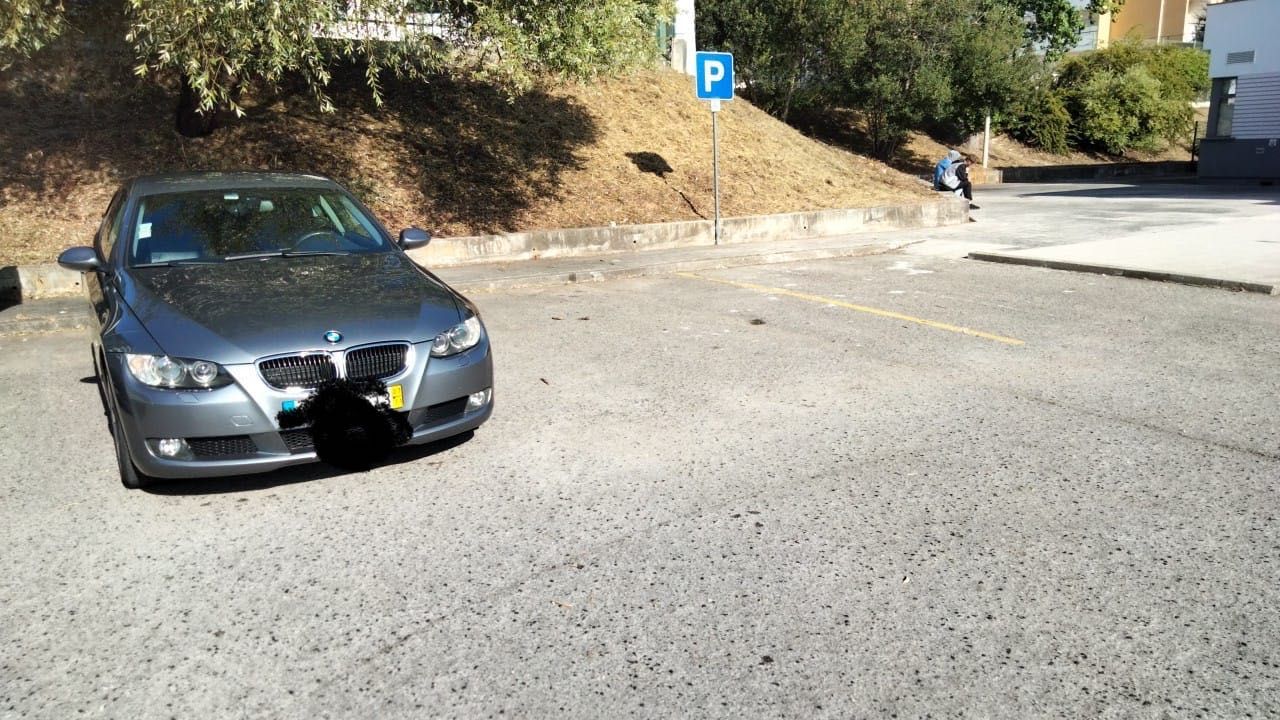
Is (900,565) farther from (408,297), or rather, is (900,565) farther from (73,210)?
(73,210)

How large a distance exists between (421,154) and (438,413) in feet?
35.8

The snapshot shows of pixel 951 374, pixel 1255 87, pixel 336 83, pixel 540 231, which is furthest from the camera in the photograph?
pixel 1255 87

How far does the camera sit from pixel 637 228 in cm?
1370

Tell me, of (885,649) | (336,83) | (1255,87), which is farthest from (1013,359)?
(1255,87)

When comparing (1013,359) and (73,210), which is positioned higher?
(73,210)

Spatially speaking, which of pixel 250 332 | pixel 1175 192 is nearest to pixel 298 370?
pixel 250 332

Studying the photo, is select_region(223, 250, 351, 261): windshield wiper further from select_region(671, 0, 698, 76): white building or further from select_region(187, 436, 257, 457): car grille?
select_region(671, 0, 698, 76): white building

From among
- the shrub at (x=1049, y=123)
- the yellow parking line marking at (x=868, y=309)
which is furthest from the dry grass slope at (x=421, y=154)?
the shrub at (x=1049, y=123)

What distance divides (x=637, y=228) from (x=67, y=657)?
11194mm

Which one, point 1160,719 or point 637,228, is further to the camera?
point 637,228

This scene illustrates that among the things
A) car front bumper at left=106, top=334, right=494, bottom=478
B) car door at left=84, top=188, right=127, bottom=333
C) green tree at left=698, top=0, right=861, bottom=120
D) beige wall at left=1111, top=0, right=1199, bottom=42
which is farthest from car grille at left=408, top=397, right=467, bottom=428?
beige wall at left=1111, top=0, right=1199, bottom=42

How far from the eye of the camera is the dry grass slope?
40.2ft

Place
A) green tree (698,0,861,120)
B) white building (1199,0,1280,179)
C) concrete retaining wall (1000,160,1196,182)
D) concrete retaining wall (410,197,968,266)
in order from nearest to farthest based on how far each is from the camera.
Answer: concrete retaining wall (410,197,968,266)
green tree (698,0,861,120)
white building (1199,0,1280,179)
concrete retaining wall (1000,160,1196,182)

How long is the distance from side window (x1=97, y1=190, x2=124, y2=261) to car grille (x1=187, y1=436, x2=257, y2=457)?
2012 millimetres
